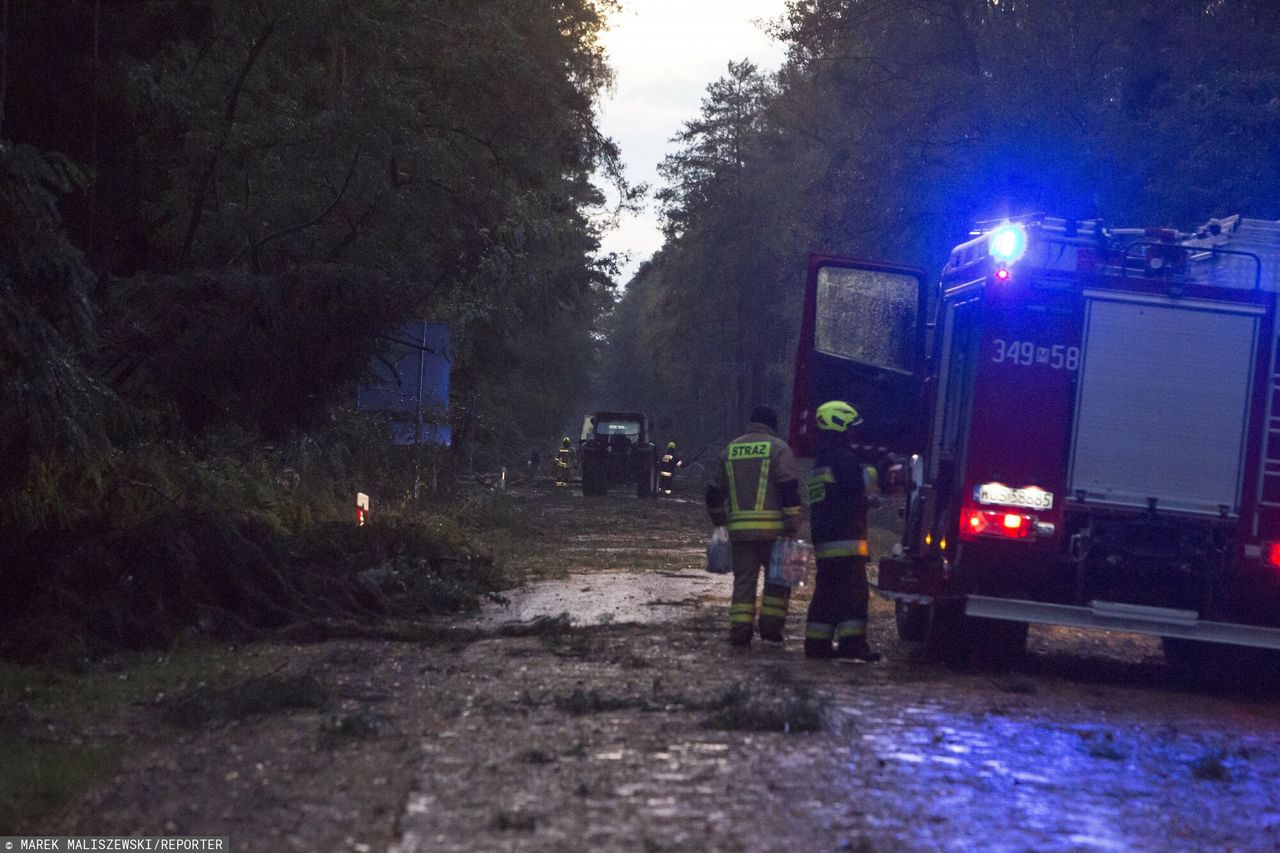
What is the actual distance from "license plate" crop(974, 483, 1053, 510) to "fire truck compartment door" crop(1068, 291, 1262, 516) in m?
0.30

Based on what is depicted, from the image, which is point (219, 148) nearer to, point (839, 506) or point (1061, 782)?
point (839, 506)

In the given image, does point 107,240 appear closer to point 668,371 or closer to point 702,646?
point 702,646

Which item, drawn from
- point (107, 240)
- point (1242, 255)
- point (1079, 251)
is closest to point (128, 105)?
point (107, 240)

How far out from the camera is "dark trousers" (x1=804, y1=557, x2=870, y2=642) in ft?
38.4

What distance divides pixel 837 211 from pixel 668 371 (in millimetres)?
58836

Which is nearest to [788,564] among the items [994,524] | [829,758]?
[994,524]

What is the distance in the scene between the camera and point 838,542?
472 inches

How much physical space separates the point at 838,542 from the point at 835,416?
913 mm

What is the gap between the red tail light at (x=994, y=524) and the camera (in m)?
10.8

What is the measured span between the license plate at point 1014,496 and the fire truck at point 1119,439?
1cm

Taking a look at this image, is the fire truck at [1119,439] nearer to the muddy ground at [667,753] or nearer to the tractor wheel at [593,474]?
the muddy ground at [667,753]

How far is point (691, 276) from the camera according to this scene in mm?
80438

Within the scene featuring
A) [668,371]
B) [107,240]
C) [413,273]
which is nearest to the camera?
[107,240]

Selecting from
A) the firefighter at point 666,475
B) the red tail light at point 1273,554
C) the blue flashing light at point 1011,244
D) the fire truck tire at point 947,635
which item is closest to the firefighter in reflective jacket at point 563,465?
the firefighter at point 666,475
